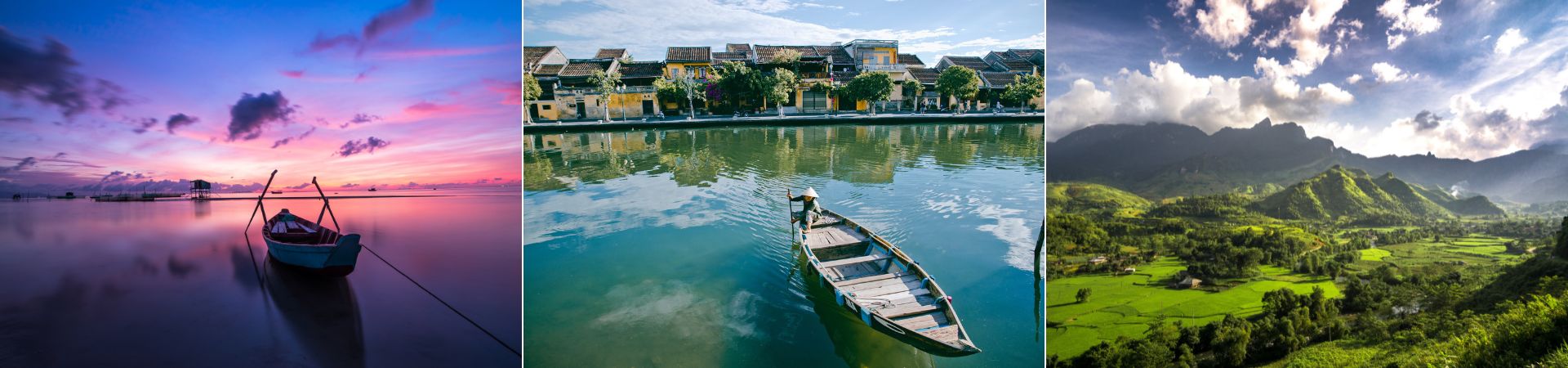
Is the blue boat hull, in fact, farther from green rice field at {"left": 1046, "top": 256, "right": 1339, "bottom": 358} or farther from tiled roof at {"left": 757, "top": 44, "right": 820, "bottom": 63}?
tiled roof at {"left": 757, "top": 44, "right": 820, "bottom": 63}

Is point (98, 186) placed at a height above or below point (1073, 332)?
above

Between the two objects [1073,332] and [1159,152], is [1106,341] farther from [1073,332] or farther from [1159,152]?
[1159,152]

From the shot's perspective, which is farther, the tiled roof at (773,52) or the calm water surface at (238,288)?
the tiled roof at (773,52)

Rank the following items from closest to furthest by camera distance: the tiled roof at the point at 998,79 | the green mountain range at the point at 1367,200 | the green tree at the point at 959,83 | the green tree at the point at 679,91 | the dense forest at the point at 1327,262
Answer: the dense forest at the point at 1327,262 → the green mountain range at the point at 1367,200 → the green tree at the point at 679,91 → the tiled roof at the point at 998,79 → the green tree at the point at 959,83

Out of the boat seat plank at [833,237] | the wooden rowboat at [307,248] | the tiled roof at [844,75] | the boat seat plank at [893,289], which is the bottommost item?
the boat seat plank at [893,289]

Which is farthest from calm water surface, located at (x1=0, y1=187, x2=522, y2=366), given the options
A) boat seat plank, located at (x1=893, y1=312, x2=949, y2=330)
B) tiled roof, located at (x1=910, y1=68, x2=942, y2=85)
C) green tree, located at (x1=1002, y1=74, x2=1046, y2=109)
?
green tree, located at (x1=1002, y1=74, x2=1046, y2=109)

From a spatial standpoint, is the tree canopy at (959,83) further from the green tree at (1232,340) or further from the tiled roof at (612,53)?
the green tree at (1232,340)

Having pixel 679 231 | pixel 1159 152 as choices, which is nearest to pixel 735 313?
pixel 679 231

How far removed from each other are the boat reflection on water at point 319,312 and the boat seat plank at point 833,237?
2307 millimetres

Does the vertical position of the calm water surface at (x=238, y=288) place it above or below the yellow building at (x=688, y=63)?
below

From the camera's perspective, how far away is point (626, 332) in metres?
2.78

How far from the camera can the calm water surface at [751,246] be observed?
2.73 m

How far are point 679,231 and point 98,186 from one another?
2.88 meters

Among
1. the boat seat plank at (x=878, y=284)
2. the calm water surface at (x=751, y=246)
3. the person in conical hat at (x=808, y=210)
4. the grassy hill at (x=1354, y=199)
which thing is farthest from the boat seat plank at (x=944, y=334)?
the grassy hill at (x=1354, y=199)
